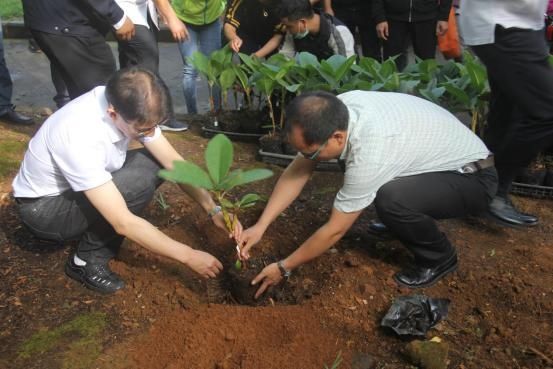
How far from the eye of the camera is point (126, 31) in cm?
339

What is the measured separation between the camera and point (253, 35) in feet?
14.0

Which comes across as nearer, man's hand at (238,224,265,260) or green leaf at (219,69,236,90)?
man's hand at (238,224,265,260)

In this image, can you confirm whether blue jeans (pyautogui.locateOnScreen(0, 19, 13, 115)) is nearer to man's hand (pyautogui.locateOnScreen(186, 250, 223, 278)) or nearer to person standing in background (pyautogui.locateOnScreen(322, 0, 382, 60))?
person standing in background (pyautogui.locateOnScreen(322, 0, 382, 60))

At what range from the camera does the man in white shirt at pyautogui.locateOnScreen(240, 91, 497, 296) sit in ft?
6.73

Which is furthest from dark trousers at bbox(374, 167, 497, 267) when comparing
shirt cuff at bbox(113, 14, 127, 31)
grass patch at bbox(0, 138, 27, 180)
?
grass patch at bbox(0, 138, 27, 180)

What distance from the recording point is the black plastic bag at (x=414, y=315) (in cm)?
218

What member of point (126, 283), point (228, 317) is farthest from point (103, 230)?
point (228, 317)

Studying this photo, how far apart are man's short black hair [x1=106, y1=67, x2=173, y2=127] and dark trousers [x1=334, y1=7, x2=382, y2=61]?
10.0 ft

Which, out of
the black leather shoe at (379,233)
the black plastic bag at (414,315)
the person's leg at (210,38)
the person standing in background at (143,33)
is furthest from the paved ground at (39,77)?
Answer: the black plastic bag at (414,315)

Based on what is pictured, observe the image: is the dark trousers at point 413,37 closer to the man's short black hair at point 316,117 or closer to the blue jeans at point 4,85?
the man's short black hair at point 316,117

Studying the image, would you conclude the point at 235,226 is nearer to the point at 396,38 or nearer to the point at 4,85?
the point at 4,85

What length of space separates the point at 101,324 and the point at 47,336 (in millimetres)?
213

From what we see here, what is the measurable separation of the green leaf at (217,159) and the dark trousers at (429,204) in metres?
0.71

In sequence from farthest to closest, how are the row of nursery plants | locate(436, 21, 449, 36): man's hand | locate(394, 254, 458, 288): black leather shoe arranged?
locate(436, 21, 449, 36): man's hand
the row of nursery plants
locate(394, 254, 458, 288): black leather shoe
